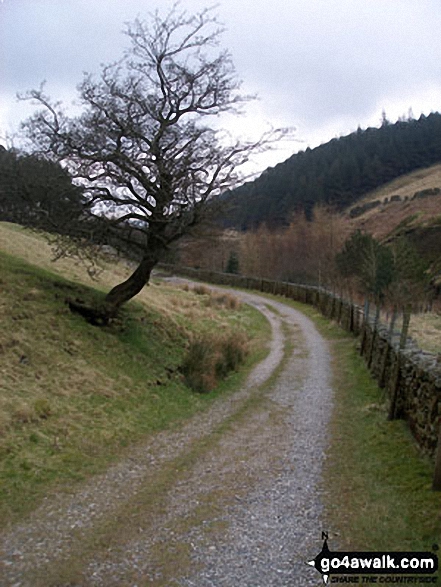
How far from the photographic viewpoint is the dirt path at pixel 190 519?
15.8 ft

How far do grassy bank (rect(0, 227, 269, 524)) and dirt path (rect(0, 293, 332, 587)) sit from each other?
1.88ft

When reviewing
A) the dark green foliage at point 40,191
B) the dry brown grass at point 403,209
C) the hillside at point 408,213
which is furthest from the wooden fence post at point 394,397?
the dry brown grass at point 403,209

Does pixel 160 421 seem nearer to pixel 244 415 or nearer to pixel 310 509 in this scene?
pixel 244 415

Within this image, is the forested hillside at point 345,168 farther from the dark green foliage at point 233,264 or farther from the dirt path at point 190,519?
the dirt path at point 190,519

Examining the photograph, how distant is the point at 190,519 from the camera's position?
6.00 m

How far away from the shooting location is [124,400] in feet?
36.1

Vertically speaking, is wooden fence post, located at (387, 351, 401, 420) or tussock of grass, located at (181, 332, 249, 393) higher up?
wooden fence post, located at (387, 351, 401, 420)

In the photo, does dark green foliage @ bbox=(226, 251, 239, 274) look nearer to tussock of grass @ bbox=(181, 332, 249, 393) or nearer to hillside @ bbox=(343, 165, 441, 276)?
hillside @ bbox=(343, 165, 441, 276)

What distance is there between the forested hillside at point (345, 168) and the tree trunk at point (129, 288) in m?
87.4

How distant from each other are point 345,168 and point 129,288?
410ft

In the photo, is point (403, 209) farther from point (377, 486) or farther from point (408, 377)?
point (377, 486)

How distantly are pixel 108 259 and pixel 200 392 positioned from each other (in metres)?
5.33

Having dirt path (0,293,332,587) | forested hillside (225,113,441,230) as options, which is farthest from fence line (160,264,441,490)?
forested hillside (225,113,441,230)

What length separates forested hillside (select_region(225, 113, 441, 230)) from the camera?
368 ft
